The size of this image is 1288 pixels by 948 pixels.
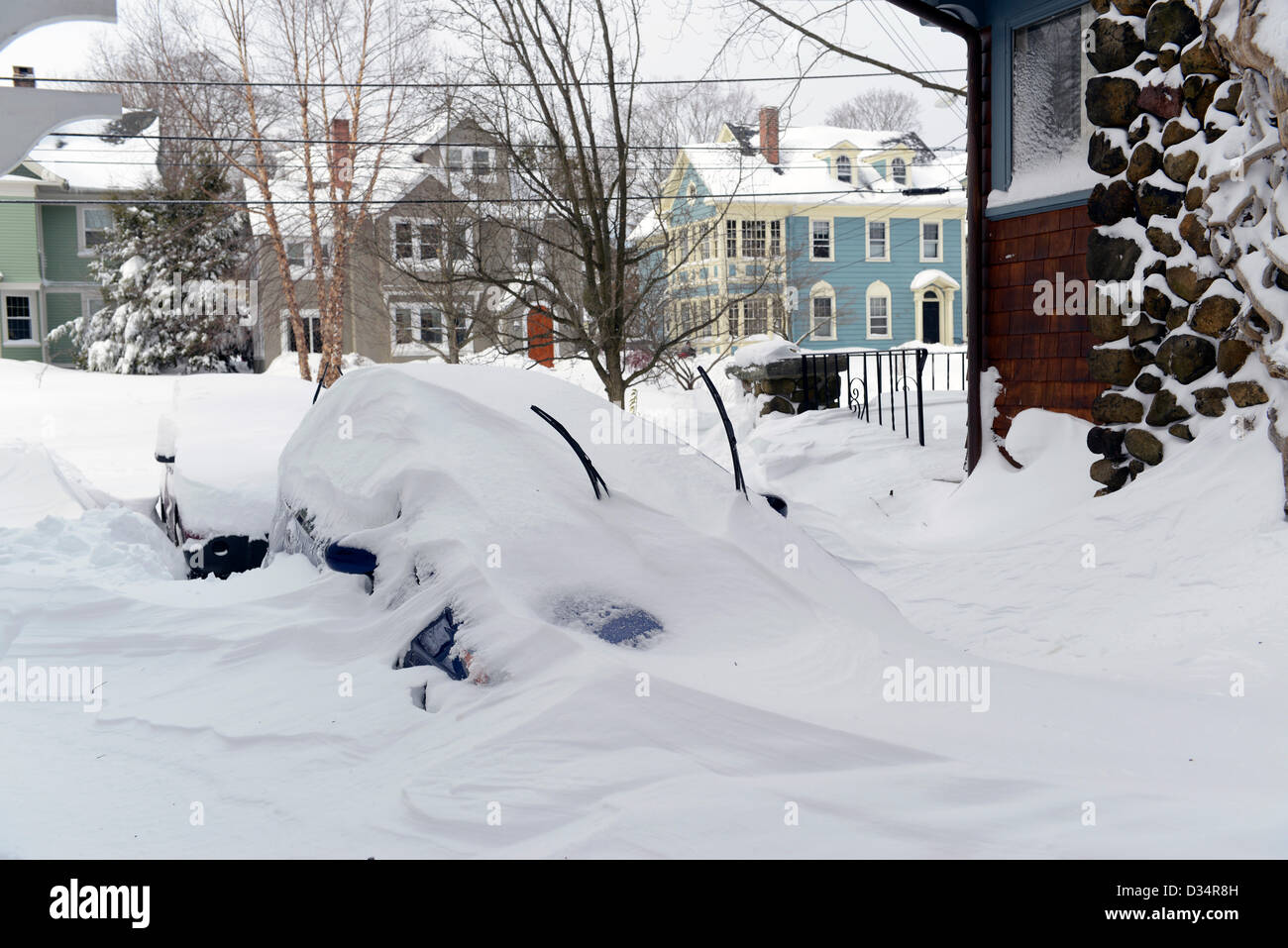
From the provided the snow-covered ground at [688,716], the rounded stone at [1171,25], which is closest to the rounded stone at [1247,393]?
the snow-covered ground at [688,716]

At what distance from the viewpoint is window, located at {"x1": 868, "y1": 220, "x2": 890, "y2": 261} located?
109ft

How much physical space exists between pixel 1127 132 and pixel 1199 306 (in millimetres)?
1473

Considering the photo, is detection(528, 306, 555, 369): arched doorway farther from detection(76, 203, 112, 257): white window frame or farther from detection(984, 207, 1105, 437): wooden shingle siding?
detection(76, 203, 112, 257): white window frame

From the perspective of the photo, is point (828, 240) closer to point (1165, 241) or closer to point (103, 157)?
point (103, 157)

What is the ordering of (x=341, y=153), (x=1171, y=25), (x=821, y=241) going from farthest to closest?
(x=821, y=241)
(x=341, y=153)
(x=1171, y=25)

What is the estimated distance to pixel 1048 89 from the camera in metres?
8.37

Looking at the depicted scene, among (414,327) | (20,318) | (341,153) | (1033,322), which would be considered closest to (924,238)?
(414,327)

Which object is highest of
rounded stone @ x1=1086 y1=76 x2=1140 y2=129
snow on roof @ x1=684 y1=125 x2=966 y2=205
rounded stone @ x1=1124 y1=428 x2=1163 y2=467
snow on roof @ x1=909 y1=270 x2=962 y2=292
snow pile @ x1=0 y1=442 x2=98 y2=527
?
snow on roof @ x1=684 y1=125 x2=966 y2=205

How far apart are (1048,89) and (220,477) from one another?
6.97m

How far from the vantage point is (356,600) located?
400 cm

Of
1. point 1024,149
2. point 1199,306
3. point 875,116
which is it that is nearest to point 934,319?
point 875,116

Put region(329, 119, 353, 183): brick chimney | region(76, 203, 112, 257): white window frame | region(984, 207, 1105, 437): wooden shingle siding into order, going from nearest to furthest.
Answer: region(984, 207, 1105, 437): wooden shingle siding < region(329, 119, 353, 183): brick chimney < region(76, 203, 112, 257): white window frame

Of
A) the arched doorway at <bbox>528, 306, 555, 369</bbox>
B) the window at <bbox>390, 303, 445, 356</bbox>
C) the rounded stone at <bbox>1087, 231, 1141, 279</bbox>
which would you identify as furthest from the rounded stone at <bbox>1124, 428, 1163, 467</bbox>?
the window at <bbox>390, 303, 445, 356</bbox>

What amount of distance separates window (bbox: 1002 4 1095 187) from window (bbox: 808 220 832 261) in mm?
24453
